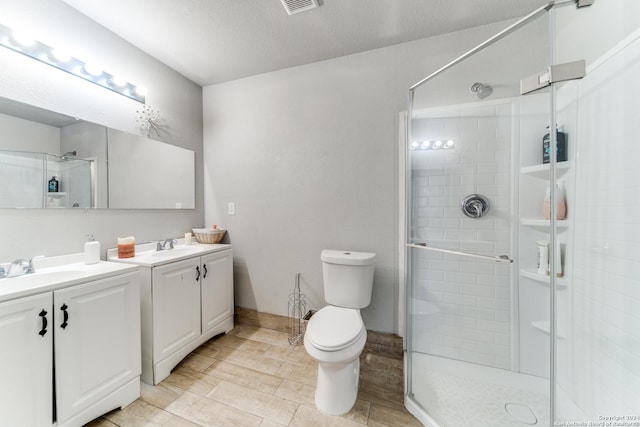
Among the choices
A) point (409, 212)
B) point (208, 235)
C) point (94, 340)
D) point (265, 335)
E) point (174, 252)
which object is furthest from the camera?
point (208, 235)

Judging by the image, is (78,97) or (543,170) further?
(78,97)

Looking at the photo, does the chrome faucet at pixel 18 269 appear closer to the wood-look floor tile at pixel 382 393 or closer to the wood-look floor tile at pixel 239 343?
the wood-look floor tile at pixel 239 343

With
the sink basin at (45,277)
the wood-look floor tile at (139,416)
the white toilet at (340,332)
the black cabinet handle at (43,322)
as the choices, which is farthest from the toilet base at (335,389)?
the sink basin at (45,277)

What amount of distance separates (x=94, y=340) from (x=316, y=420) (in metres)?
1.25

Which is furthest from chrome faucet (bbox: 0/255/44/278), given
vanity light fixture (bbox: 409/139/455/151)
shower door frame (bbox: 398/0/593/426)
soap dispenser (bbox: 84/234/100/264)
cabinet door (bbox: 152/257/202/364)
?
vanity light fixture (bbox: 409/139/455/151)

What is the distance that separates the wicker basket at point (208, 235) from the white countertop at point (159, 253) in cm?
5

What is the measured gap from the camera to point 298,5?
147 cm

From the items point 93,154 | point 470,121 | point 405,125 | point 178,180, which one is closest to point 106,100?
point 93,154

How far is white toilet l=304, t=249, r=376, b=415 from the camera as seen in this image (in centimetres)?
128

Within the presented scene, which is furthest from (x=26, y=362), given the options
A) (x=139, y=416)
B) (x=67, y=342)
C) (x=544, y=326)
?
(x=544, y=326)

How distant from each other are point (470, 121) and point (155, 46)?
2.46m

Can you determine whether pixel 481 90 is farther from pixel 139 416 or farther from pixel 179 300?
pixel 139 416

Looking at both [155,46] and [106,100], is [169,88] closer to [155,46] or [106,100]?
[155,46]

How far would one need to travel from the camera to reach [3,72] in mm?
1261
